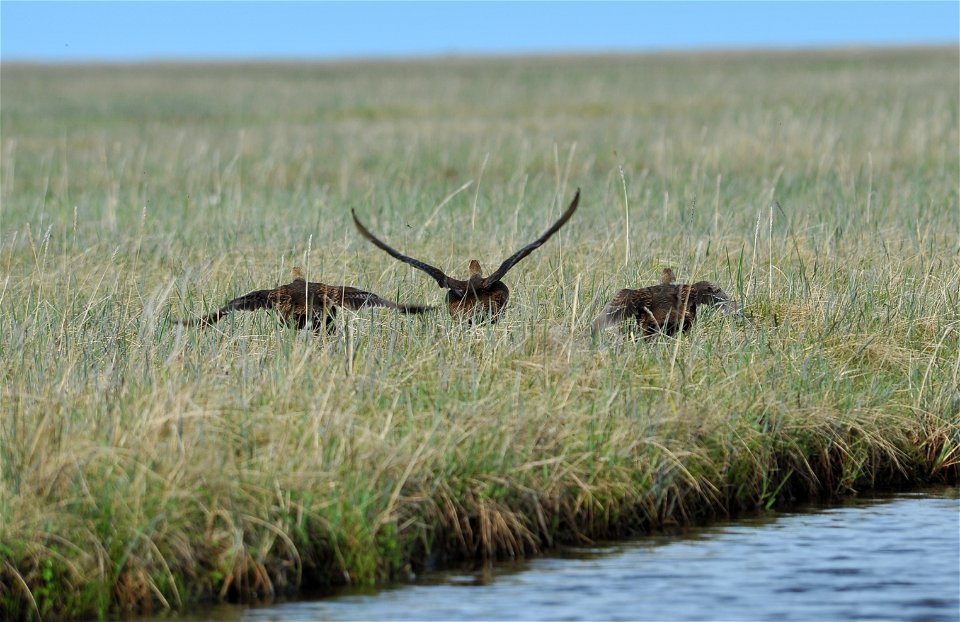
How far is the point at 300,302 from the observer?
7527mm

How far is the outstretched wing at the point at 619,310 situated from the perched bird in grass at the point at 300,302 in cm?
90

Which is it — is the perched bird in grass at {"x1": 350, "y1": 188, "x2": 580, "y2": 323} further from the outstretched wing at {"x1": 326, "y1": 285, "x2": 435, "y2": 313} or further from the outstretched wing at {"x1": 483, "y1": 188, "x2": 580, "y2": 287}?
the outstretched wing at {"x1": 326, "y1": 285, "x2": 435, "y2": 313}

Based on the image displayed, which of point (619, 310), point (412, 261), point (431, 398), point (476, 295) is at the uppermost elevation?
point (412, 261)

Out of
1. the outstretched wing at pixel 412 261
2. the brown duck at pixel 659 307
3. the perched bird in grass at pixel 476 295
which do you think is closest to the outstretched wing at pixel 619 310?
the brown duck at pixel 659 307

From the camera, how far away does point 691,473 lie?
604 centimetres

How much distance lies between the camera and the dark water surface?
4812 millimetres

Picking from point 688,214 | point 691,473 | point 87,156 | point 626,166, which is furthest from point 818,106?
point 691,473

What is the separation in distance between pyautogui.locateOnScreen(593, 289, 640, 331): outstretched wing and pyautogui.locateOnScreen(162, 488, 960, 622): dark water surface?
169 centimetres

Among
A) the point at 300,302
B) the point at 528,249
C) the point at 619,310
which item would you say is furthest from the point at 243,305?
the point at 619,310

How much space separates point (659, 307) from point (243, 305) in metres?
2.18

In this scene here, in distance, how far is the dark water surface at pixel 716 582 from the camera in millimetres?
4812

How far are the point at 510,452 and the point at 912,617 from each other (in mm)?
1693

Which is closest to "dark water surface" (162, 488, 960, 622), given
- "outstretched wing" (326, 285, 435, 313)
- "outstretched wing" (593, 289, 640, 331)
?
"outstretched wing" (593, 289, 640, 331)

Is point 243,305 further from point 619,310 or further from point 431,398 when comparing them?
point 619,310
